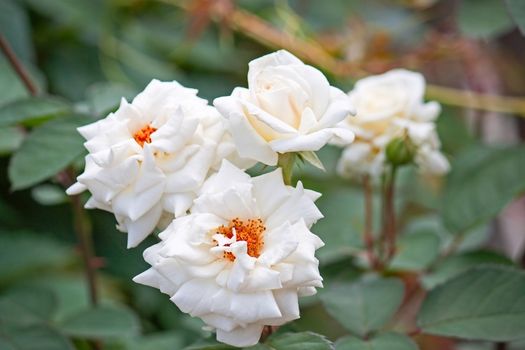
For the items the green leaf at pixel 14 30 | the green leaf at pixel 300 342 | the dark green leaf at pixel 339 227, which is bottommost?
the green leaf at pixel 300 342

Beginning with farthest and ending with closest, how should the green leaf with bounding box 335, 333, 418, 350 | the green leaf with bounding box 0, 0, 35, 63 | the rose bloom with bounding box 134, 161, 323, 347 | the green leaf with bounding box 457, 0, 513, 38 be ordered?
the green leaf with bounding box 0, 0, 35, 63
the green leaf with bounding box 457, 0, 513, 38
the green leaf with bounding box 335, 333, 418, 350
the rose bloom with bounding box 134, 161, 323, 347

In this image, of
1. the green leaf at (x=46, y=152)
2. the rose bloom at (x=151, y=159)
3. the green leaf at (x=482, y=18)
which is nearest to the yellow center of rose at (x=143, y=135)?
the rose bloom at (x=151, y=159)

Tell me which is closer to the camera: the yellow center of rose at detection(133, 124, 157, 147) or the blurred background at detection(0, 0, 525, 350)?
the yellow center of rose at detection(133, 124, 157, 147)

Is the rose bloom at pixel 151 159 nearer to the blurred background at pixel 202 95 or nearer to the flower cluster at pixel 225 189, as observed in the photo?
the flower cluster at pixel 225 189

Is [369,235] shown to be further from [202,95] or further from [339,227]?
[202,95]

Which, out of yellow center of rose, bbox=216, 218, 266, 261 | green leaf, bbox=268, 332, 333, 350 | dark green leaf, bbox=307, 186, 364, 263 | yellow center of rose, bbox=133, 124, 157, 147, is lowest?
green leaf, bbox=268, 332, 333, 350

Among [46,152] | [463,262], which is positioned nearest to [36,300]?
[46,152]

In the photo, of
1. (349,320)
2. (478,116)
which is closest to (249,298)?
(349,320)

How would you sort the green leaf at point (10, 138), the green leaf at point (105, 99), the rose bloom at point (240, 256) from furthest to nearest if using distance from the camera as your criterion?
1. the green leaf at point (10, 138)
2. the green leaf at point (105, 99)
3. the rose bloom at point (240, 256)

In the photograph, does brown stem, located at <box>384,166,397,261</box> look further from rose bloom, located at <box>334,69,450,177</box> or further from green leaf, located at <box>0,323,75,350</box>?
green leaf, located at <box>0,323,75,350</box>

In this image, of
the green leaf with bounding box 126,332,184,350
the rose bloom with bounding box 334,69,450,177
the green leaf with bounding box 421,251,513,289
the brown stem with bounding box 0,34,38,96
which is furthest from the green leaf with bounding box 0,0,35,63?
the green leaf with bounding box 421,251,513,289
